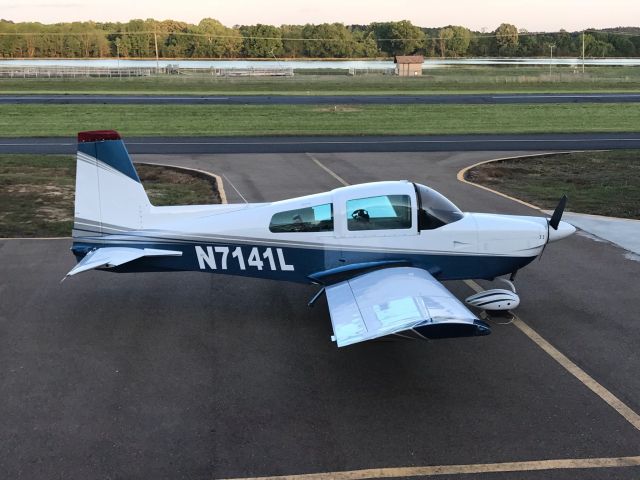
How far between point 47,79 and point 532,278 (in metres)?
74.6

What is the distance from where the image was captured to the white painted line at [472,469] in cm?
663

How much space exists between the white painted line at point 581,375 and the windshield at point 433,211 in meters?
2.05

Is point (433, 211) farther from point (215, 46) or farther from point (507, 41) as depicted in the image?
point (507, 41)

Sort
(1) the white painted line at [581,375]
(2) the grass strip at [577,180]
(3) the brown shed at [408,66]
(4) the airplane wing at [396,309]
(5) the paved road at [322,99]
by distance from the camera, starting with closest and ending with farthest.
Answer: (4) the airplane wing at [396,309], (1) the white painted line at [581,375], (2) the grass strip at [577,180], (5) the paved road at [322,99], (3) the brown shed at [408,66]

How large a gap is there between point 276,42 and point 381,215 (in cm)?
14603

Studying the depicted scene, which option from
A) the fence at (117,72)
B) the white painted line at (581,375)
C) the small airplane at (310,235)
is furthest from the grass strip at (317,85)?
the white painted line at (581,375)

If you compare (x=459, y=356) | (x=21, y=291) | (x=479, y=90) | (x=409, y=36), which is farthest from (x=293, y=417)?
(x=409, y=36)

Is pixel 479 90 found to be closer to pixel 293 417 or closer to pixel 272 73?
pixel 272 73

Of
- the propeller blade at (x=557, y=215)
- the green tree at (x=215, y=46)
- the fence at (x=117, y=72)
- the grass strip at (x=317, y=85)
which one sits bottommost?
the propeller blade at (x=557, y=215)

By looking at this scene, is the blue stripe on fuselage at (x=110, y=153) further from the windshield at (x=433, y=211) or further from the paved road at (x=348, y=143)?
the paved road at (x=348, y=143)

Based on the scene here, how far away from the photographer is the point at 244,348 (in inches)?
384

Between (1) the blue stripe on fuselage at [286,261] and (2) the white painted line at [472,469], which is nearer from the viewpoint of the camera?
(2) the white painted line at [472,469]

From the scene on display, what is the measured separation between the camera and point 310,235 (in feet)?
35.0

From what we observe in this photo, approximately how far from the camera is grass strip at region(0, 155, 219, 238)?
17047mm
